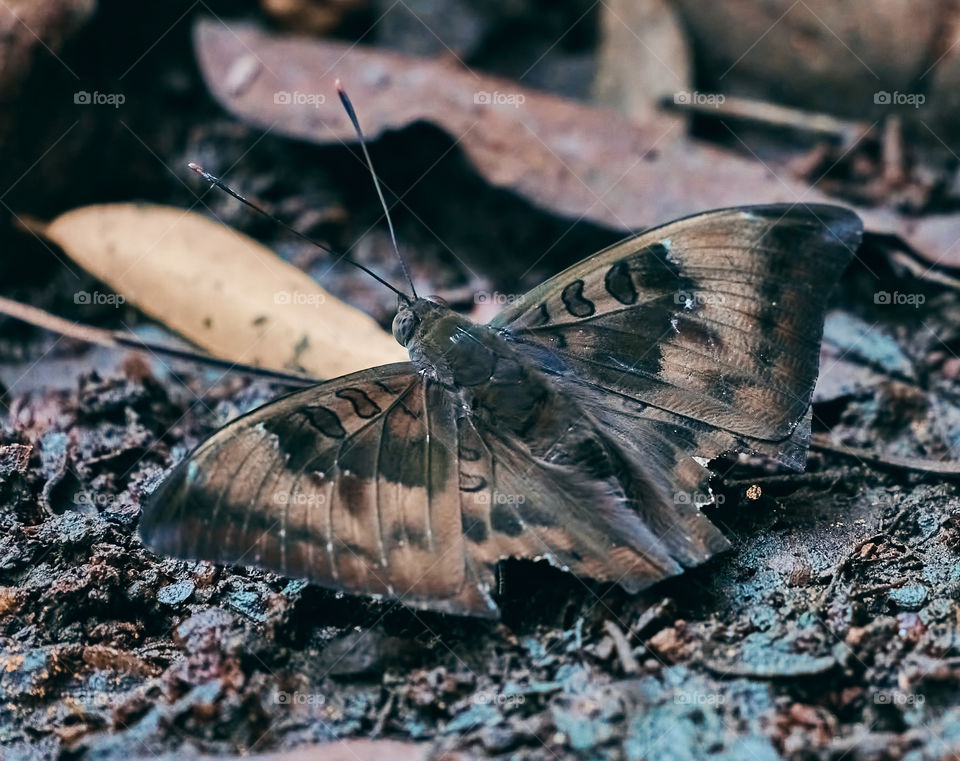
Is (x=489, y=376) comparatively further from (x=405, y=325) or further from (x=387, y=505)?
(x=387, y=505)

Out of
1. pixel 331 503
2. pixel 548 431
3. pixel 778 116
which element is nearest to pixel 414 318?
pixel 548 431

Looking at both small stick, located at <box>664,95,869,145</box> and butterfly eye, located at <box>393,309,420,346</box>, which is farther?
small stick, located at <box>664,95,869,145</box>

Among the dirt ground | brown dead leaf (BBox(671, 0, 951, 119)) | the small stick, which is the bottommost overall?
the dirt ground

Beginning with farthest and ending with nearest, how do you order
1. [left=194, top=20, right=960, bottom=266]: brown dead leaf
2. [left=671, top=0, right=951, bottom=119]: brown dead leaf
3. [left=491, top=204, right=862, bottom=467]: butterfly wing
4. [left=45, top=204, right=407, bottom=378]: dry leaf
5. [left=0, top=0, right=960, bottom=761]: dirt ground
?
1. [left=671, top=0, right=951, bottom=119]: brown dead leaf
2. [left=194, top=20, right=960, bottom=266]: brown dead leaf
3. [left=45, top=204, right=407, bottom=378]: dry leaf
4. [left=491, top=204, right=862, bottom=467]: butterfly wing
5. [left=0, top=0, right=960, bottom=761]: dirt ground

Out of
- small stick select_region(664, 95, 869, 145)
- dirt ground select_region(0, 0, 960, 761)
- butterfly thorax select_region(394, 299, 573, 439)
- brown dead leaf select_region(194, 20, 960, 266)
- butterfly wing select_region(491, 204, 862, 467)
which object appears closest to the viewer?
dirt ground select_region(0, 0, 960, 761)

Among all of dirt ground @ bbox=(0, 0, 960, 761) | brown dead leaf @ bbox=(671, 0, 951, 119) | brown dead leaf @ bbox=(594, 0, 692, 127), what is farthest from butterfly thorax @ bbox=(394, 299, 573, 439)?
brown dead leaf @ bbox=(671, 0, 951, 119)

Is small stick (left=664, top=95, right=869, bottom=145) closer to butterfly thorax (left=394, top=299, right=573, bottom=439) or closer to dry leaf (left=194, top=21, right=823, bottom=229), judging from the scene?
dry leaf (left=194, top=21, right=823, bottom=229)

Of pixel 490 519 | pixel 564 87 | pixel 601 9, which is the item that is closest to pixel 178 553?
pixel 490 519

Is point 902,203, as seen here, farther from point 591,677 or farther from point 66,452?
point 66,452
